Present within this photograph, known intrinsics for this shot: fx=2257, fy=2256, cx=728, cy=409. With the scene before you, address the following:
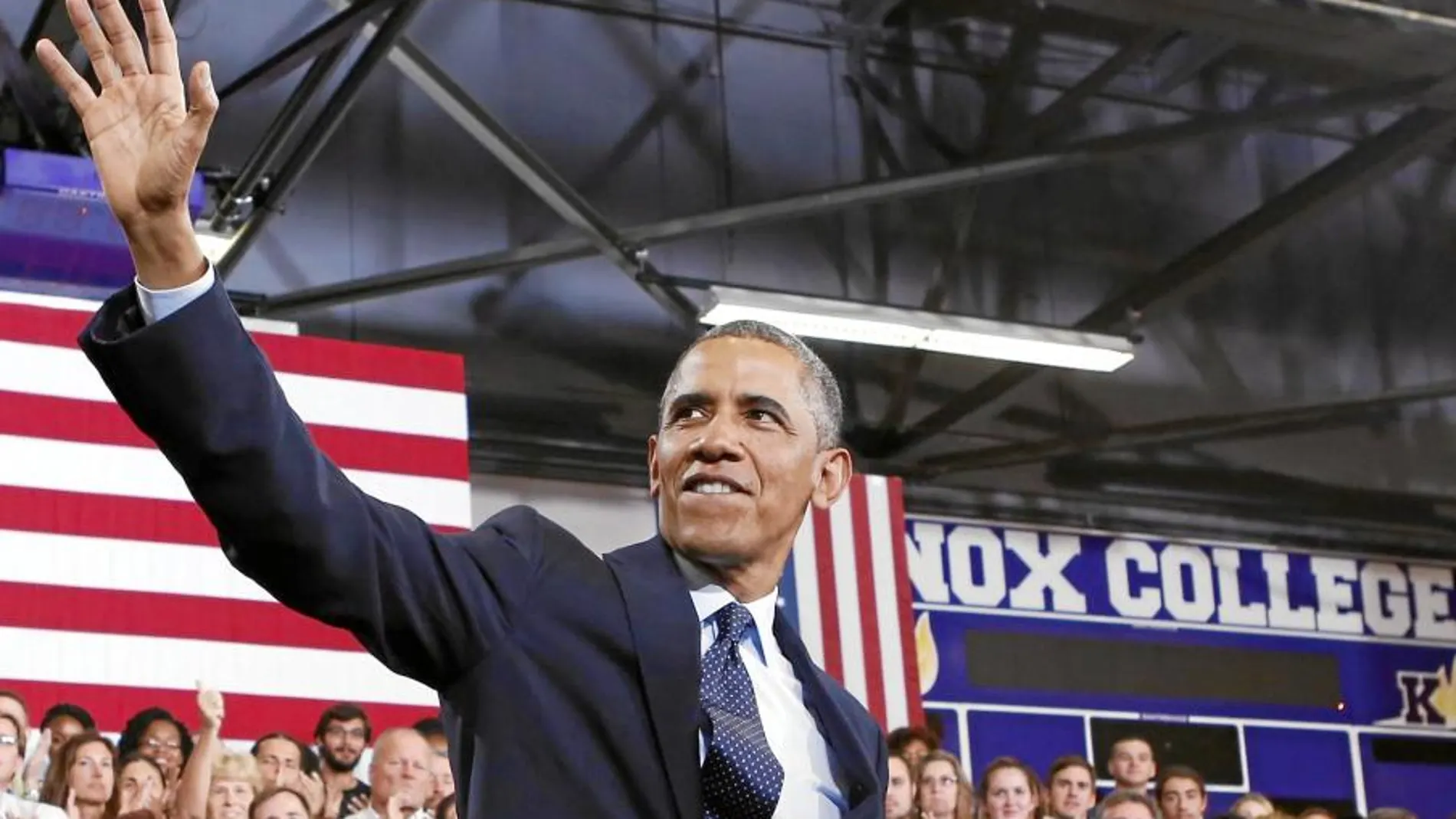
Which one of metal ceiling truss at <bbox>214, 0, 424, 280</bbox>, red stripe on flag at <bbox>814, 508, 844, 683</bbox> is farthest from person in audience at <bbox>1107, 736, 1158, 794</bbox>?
metal ceiling truss at <bbox>214, 0, 424, 280</bbox>

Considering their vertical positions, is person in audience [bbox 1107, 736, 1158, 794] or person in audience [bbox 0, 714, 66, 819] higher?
person in audience [bbox 1107, 736, 1158, 794]

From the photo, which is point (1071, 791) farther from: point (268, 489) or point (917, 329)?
point (268, 489)

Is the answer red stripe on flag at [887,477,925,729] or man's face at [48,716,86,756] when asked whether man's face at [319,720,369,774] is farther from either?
red stripe on flag at [887,477,925,729]

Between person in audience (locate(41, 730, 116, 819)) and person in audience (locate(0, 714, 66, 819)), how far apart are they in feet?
0.29

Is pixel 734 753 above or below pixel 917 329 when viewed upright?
below

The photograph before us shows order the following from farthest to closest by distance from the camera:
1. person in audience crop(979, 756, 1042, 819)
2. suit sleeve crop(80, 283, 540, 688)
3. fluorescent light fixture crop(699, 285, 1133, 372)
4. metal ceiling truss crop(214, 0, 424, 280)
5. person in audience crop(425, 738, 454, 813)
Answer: fluorescent light fixture crop(699, 285, 1133, 372) → metal ceiling truss crop(214, 0, 424, 280) → person in audience crop(979, 756, 1042, 819) → person in audience crop(425, 738, 454, 813) → suit sleeve crop(80, 283, 540, 688)

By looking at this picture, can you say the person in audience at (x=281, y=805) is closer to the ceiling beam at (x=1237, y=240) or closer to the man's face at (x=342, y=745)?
the man's face at (x=342, y=745)

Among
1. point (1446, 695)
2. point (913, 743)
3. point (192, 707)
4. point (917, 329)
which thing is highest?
point (917, 329)

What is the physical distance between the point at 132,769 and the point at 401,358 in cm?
262

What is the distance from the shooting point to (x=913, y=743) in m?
7.27

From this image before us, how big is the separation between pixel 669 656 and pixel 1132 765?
6165mm

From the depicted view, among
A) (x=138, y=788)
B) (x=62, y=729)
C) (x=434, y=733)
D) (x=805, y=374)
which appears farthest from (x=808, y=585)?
(x=805, y=374)

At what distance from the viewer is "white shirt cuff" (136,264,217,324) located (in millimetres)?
1655

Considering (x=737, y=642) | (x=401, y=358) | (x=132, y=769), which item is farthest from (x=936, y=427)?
(x=737, y=642)
